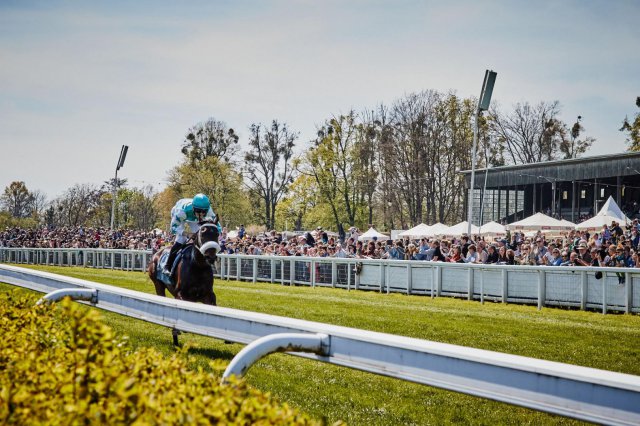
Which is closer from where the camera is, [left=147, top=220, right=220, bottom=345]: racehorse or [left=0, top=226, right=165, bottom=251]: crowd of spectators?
[left=147, top=220, right=220, bottom=345]: racehorse

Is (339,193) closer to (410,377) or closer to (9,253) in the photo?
(9,253)

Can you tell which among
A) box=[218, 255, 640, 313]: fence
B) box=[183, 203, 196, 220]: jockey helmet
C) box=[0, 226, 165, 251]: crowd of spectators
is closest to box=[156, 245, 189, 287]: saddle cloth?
box=[183, 203, 196, 220]: jockey helmet

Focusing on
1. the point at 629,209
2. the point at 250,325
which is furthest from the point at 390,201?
the point at 250,325

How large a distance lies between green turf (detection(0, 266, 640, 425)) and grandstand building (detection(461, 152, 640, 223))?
2706 cm

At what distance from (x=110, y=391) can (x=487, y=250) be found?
58.3 ft

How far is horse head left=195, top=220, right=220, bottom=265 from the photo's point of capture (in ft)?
31.8

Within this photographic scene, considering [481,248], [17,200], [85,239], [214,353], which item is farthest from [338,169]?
[17,200]

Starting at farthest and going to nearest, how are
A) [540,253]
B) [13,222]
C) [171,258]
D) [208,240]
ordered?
1. [13,222]
2. [540,253]
3. [171,258]
4. [208,240]

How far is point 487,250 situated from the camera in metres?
19.5

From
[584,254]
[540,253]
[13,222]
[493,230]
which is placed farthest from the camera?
[13,222]

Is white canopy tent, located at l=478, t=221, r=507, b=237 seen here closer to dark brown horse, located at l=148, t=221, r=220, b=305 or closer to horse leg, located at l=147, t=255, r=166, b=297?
horse leg, located at l=147, t=255, r=166, b=297

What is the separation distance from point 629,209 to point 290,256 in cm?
2850

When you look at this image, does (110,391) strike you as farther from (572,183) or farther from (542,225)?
(572,183)

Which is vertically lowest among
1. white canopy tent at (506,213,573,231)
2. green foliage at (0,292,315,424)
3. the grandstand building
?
green foliage at (0,292,315,424)
